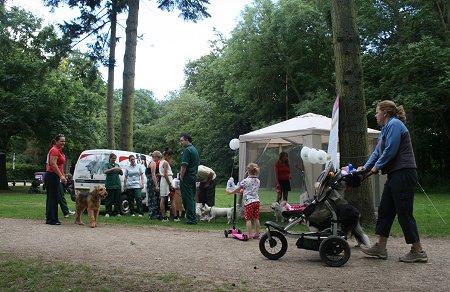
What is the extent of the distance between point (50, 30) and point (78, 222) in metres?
11.0

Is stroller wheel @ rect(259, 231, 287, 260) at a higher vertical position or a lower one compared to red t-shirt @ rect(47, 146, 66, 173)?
lower

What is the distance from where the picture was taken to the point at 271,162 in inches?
515

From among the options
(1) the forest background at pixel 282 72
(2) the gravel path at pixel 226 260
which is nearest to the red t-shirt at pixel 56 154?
(2) the gravel path at pixel 226 260

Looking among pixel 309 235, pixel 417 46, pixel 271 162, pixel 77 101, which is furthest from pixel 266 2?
pixel 309 235

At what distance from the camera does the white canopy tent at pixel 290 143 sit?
34.1ft

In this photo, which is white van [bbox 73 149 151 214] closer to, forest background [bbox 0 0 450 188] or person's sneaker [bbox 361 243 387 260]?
forest background [bbox 0 0 450 188]

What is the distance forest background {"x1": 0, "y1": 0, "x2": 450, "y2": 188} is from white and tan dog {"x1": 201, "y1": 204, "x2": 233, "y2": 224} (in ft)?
31.8

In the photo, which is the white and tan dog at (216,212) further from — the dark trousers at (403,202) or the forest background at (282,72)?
the forest background at (282,72)

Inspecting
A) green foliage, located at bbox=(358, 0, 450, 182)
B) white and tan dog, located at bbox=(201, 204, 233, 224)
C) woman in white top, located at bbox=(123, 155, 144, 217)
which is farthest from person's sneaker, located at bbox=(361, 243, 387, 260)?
green foliage, located at bbox=(358, 0, 450, 182)

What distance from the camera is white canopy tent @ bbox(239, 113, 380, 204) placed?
34.1 feet

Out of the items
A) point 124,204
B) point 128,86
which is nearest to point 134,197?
point 124,204

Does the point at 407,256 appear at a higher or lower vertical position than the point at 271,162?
lower

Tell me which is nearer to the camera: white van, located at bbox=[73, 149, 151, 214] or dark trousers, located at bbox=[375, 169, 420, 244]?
dark trousers, located at bbox=[375, 169, 420, 244]

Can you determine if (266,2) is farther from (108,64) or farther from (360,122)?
(360,122)
